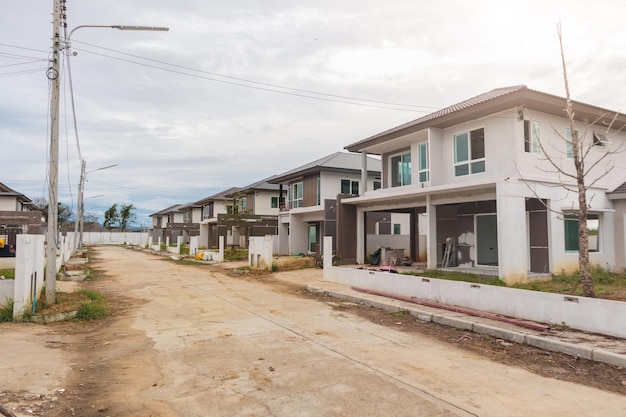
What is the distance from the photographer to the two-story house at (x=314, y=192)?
95.6 ft

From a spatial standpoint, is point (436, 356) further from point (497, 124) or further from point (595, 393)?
point (497, 124)

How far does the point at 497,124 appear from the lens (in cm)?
1556

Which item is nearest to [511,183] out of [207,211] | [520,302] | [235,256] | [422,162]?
[422,162]

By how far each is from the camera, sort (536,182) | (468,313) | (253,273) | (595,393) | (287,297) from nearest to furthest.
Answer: (595,393)
(468,313)
(287,297)
(536,182)
(253,273)

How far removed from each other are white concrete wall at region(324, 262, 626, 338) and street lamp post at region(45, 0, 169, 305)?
8.87 metres

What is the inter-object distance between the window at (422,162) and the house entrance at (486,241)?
9.40 ft

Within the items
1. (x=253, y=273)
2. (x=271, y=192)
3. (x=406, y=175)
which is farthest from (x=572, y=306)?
(x=271, y=192)

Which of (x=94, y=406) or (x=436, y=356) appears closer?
(x=94, y=406)

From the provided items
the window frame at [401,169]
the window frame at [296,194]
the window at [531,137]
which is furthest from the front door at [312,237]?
the window at [531,137]

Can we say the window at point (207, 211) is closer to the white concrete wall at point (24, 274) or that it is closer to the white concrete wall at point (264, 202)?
the white concrete wall at point (264, 202)

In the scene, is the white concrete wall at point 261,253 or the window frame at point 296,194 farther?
the window frame at point 296,194

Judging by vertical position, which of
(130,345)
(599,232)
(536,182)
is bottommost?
(130,345)

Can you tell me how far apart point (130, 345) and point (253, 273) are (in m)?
12.9

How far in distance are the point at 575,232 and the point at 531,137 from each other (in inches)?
157
